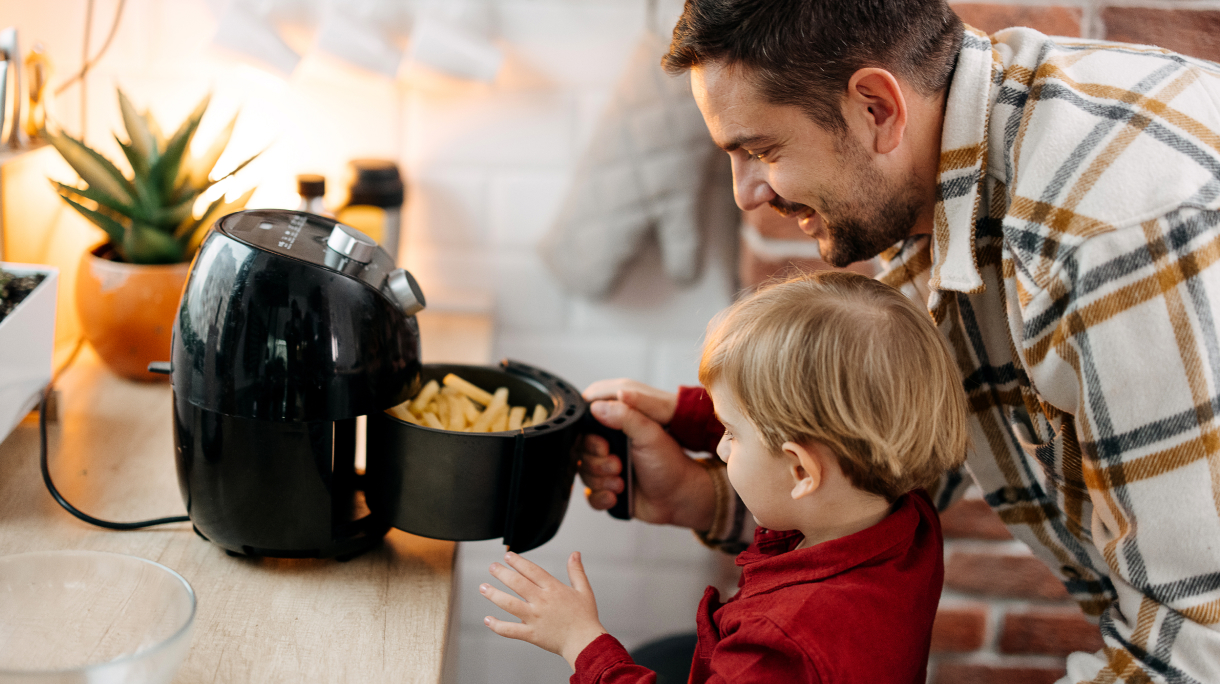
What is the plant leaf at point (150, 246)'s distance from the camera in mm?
1023

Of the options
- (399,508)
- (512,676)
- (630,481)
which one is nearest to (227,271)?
(399,508)

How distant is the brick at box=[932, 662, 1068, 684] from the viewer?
137 cm

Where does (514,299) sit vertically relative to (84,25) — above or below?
below

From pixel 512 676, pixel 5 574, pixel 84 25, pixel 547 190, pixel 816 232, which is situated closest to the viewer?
pixel 5 574

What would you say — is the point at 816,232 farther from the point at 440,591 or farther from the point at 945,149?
the point at 440,591

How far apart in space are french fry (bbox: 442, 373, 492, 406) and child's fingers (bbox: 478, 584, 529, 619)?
0.55 ft

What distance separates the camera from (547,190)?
1.34m

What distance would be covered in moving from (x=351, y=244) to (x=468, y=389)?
18 cm

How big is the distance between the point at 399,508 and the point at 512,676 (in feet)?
3.14

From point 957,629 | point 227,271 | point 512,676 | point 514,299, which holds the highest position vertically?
point 227,271

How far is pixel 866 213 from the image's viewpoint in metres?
0.83

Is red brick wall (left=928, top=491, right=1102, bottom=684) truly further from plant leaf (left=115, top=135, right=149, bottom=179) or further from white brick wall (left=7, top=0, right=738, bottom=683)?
plant leaf (left=115, top=135, right=149, bottom=179)

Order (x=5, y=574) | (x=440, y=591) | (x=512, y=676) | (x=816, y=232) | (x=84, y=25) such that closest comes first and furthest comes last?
(x=5, y=574), (x=440, y=591), (x=816, y=232), (x=84, y=25), (x=512, y=676)

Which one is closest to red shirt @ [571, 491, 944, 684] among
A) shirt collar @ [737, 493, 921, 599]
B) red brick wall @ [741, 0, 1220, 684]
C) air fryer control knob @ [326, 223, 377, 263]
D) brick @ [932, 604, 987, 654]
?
shirt collar @ [737, 493, 921, 599]
